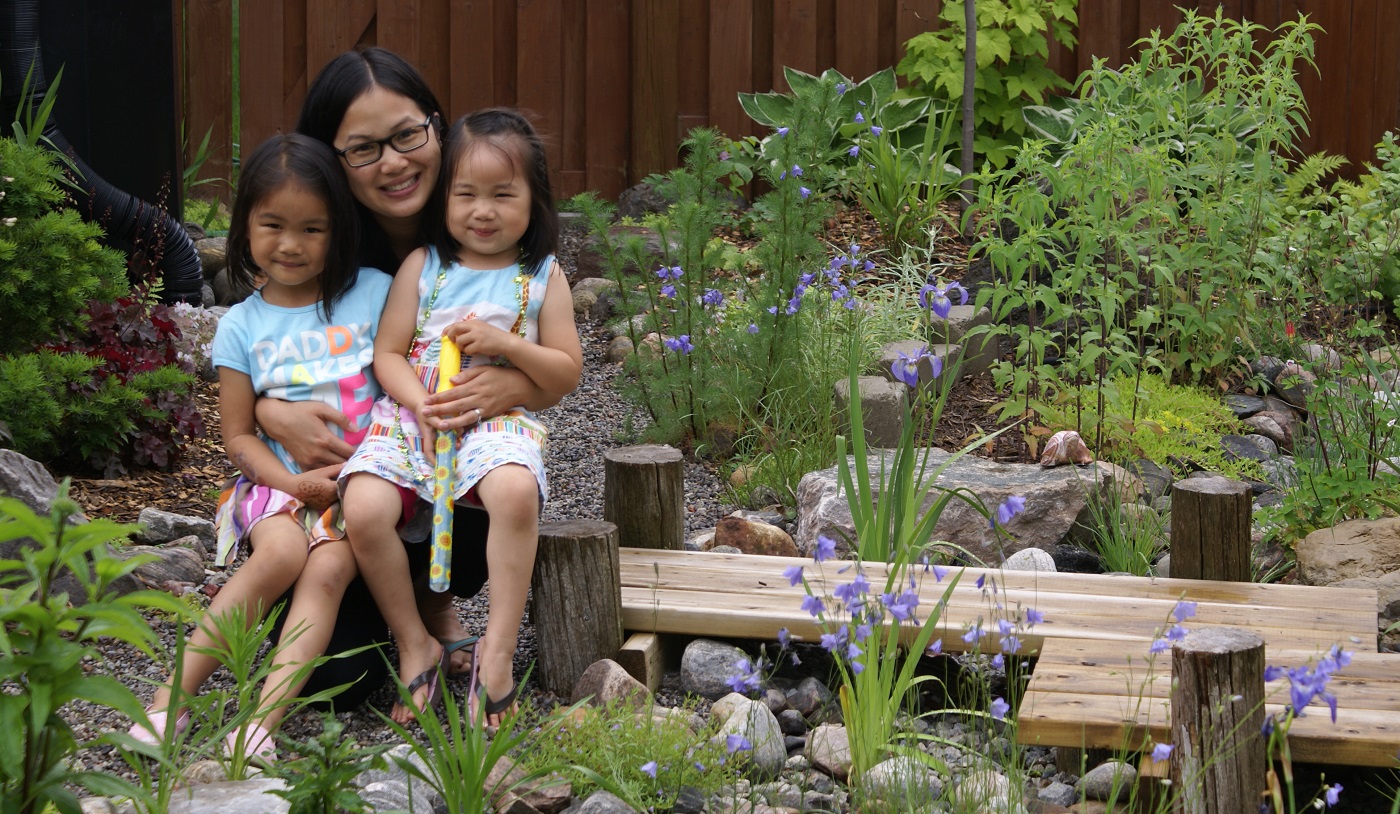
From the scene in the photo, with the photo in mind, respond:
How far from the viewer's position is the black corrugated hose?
5617 mm

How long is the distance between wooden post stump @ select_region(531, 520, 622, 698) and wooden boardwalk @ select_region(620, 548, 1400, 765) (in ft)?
0.35

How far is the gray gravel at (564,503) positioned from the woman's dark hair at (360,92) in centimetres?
102

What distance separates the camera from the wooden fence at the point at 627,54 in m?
7.96

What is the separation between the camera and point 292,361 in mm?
3066

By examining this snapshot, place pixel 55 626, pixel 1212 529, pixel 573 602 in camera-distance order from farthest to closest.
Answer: pixel 1212 529, pixel 573 602, pixel 55 626

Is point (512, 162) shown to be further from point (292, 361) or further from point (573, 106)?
point (573, 106)

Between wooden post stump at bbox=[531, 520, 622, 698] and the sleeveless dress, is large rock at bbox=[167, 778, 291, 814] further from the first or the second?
wooden post stump at bbox=[531, 520, 622, 698]

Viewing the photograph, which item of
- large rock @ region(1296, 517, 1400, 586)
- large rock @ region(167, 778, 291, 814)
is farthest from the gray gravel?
large rock @ region(1296, 517, 1400, 586)

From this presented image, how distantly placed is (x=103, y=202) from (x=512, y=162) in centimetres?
341

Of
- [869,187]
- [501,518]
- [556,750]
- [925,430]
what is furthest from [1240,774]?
[869,187]

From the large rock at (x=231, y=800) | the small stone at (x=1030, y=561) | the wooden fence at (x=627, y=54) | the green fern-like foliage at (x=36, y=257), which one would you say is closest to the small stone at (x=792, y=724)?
the small stone at (x=1030, y=561)

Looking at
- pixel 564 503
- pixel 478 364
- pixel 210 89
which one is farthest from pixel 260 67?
pixel 478 364

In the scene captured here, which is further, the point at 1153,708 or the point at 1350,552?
the point at 1350,552

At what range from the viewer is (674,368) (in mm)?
4984
